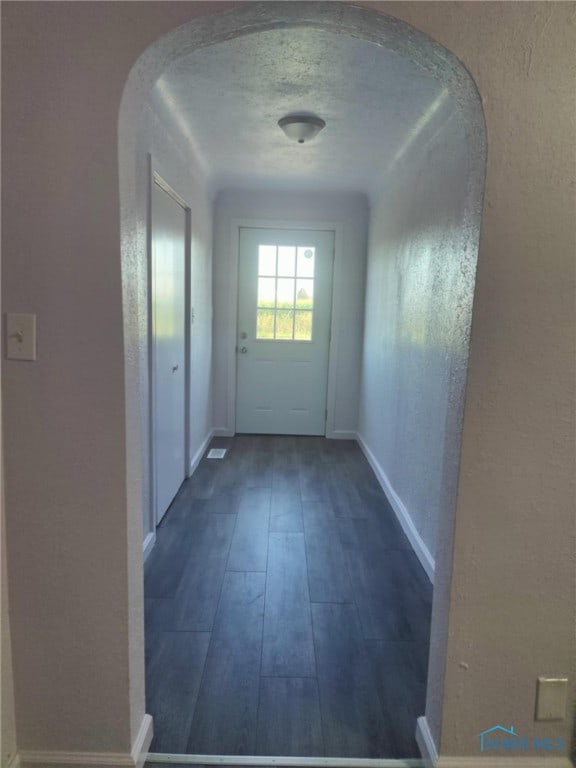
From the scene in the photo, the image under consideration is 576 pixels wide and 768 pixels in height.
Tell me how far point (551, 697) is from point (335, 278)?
3831 mm

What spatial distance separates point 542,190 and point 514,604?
1.03m

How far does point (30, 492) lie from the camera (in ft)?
4.29

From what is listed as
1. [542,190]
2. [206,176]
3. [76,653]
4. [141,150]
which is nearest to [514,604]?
[542,190]

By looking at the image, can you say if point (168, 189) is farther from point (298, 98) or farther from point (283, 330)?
point (283, 330)

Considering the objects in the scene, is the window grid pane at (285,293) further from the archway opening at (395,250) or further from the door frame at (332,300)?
the archway opening at (395,250)

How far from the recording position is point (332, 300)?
4.81 m

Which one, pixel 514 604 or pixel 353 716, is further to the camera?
pixel 353 716

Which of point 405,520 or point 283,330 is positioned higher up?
point 283,330

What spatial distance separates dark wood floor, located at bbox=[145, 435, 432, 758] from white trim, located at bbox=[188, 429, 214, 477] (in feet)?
0.90

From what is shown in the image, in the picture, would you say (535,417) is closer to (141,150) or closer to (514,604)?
(514,604)

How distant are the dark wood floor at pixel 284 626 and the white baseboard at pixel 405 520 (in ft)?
0.16

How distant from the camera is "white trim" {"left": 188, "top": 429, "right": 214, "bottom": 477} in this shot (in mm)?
3862

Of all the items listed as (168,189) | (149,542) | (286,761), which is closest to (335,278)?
(168,189)

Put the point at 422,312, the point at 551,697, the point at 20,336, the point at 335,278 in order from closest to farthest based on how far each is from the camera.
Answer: the point at 20,336 → the point at 551,697 → the point at 422,312 → the point at 335,278
